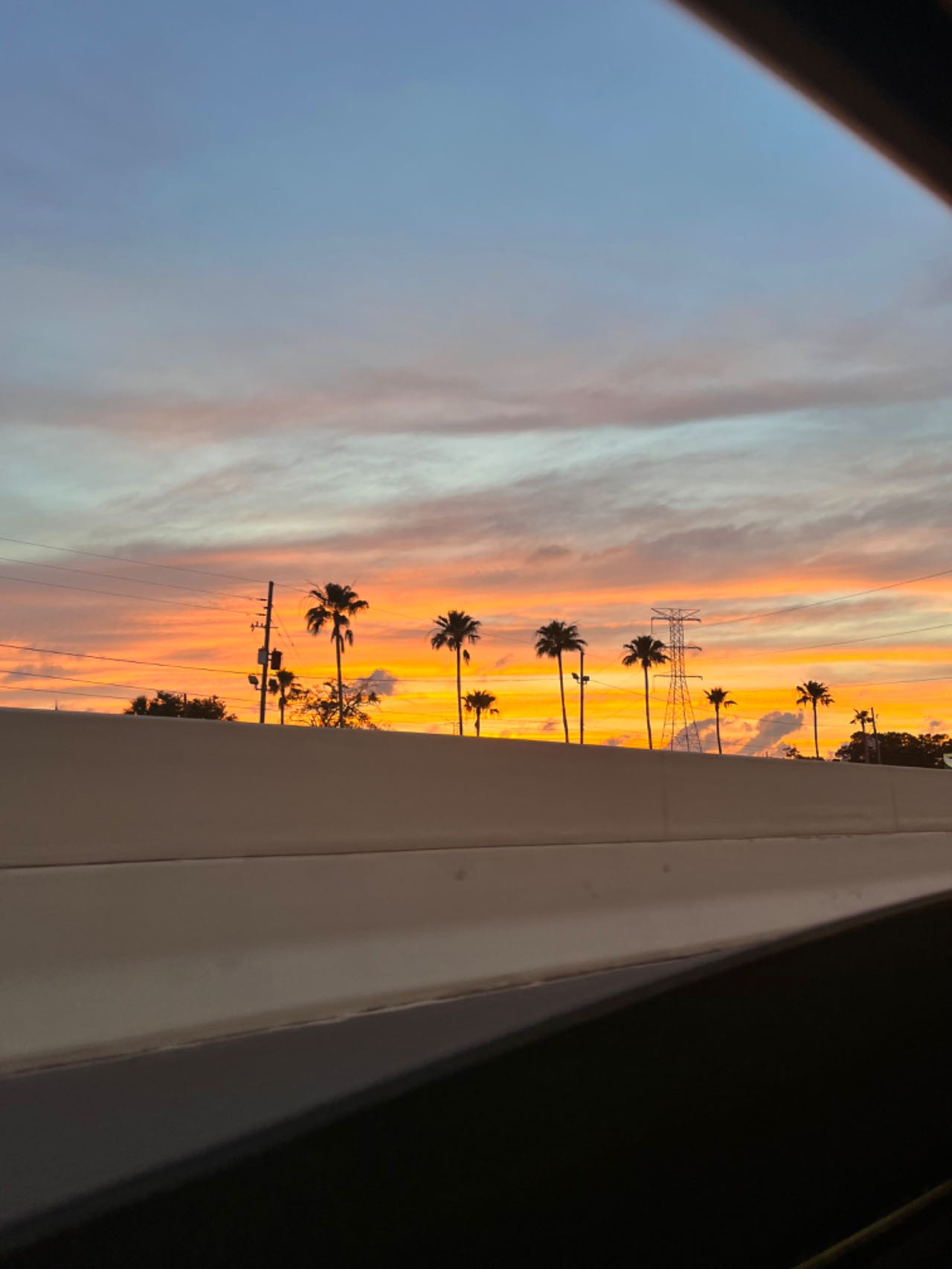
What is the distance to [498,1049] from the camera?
430 centimetres

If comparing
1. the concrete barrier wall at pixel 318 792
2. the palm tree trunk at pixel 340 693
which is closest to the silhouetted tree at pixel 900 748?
the palm tree trunk at pixel 340 693

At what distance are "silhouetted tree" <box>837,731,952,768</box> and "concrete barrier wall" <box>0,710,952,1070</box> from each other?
15155cm

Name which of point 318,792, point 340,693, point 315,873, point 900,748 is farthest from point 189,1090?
point 900,748

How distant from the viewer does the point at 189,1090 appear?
385 cm

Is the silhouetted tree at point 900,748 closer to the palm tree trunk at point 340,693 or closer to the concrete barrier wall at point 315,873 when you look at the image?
the palm tree trunk at point 340,693

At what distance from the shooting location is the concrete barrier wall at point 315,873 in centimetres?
431

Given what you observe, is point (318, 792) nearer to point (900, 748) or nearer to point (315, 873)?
point (315, 873)

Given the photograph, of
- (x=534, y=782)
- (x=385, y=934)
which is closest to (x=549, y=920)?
(x=534, y=782)

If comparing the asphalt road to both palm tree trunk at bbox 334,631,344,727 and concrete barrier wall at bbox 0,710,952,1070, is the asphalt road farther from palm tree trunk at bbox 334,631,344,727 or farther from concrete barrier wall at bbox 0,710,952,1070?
palm tree trunk at bbox 334,631,344,727

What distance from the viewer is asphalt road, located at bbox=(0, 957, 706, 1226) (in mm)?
3240

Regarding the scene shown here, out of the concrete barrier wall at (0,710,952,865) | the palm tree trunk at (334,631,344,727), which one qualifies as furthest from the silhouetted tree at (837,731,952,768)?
the concrete barrier wall at (0,710,952,865)

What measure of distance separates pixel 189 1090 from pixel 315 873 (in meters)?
1.41

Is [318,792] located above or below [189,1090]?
above

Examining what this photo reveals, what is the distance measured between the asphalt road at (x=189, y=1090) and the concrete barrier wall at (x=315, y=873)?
20cm
